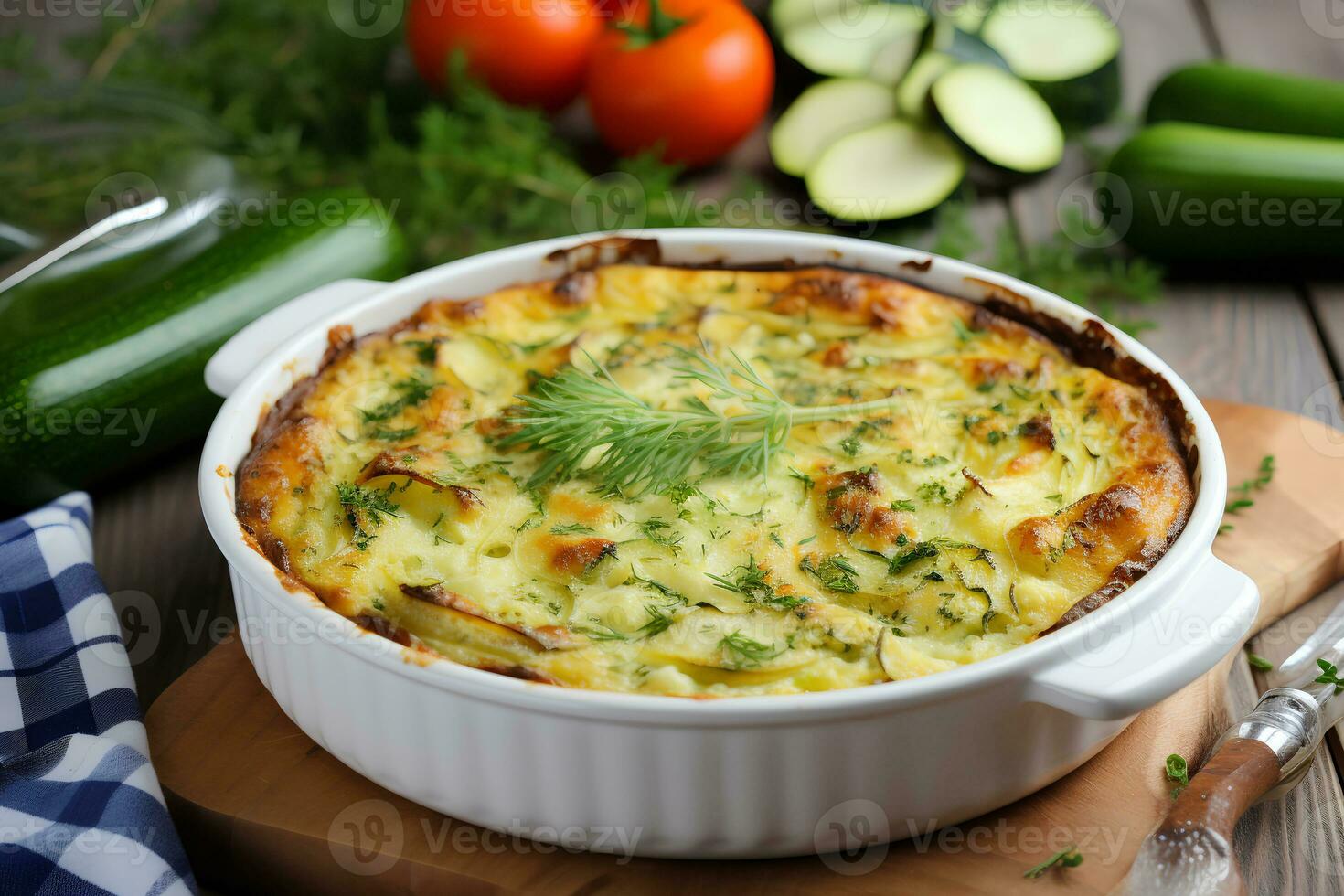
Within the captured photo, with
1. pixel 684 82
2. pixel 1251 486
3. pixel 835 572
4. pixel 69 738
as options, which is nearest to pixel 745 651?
pixel 835 572

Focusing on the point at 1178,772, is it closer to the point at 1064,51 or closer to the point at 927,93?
the point at 927,93

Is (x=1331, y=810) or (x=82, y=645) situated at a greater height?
(x=82, y=645)

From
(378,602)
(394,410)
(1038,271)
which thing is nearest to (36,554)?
(394,410)

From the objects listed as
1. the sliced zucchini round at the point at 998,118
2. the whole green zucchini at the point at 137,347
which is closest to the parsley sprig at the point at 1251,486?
the sliced zucchini round at the point at 998,118

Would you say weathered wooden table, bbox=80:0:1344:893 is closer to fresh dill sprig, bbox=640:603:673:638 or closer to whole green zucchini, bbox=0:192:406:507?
whole green zucchini, bbox=0:192:406:507

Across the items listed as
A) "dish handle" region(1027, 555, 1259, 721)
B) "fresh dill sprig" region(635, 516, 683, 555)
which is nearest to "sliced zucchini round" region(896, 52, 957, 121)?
"fresh dill sprig" region(635, 516, 683, 555)

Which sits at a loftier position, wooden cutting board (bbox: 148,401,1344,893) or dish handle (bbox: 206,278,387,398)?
dish handle (bbox: 206,278,387,398)

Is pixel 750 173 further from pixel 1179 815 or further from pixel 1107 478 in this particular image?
pixel 1179 815

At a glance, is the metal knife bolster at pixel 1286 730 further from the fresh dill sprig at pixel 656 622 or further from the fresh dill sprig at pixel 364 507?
the fresh dill sprig at pixel 364 507
